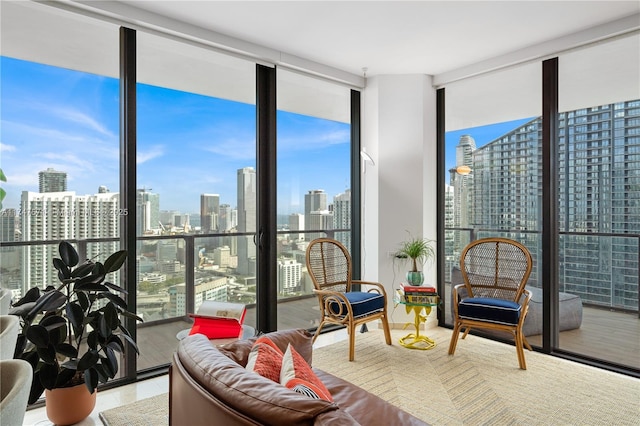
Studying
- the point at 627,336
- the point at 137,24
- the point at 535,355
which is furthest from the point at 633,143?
the point at 137,24

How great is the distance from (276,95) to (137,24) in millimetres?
1364

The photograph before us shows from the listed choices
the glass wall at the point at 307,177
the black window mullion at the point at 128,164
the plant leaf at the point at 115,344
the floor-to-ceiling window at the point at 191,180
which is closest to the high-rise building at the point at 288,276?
the glass wall at the point at 307,177

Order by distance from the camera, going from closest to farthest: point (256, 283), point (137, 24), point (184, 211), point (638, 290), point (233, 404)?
1. point (233, 404)
2. point (137, 24)
3. point (638, 290)
4. point (184, 211)
5. point (256, 283)

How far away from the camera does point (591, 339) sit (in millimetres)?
3555

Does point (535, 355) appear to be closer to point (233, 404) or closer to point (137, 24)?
point (233, 404)

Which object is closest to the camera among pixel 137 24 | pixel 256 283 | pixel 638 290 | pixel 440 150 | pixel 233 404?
pixel 233 404

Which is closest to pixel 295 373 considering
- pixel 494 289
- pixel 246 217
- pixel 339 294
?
pixel 339 294

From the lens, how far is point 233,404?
3.71ft

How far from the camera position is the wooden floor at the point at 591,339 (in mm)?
3330

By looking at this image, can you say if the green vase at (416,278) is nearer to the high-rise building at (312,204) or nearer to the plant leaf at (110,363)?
the high-rise building at (312,204)

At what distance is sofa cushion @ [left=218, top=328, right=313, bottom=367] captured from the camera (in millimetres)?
1684

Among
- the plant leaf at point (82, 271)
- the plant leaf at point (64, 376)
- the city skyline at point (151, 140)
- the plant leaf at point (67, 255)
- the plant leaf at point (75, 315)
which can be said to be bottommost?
the plant leaf at point (64, 376)

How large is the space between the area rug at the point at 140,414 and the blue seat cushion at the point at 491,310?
247 centimetres

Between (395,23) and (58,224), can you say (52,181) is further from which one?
(395,23)
